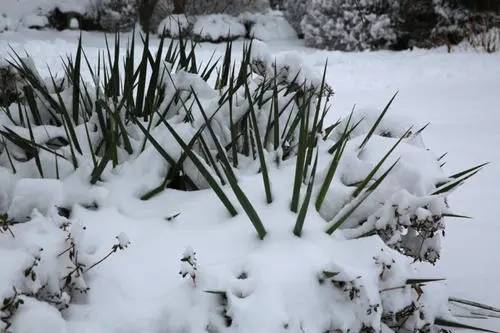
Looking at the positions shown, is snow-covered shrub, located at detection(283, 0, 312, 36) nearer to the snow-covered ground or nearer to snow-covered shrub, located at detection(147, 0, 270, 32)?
snow-covered shrub, located at detection(147, 0, 270, 32)

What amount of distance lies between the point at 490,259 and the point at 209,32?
12778mm

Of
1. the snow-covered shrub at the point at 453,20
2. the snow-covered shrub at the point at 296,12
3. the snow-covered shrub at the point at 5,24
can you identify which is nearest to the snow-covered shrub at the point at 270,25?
the snow-covered shrub at the point at 296,12

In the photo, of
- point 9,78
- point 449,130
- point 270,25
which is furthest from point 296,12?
point 9,78

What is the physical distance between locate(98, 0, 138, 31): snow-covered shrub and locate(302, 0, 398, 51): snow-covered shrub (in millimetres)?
5671

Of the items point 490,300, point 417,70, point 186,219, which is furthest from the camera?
point 417,70

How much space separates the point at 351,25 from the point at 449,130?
8.38 m

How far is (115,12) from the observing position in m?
14.6

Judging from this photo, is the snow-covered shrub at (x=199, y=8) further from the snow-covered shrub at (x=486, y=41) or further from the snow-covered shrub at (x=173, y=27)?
the snow-covered shrub at (x=486, y=41)

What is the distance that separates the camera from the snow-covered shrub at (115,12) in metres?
14.6

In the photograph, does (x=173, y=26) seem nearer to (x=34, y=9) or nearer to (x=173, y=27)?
(x=173, y=27)

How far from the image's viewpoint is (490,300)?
5.43ft

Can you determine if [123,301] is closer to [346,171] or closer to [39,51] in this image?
[346,171]

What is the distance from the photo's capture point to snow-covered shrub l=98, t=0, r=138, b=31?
14.6 m

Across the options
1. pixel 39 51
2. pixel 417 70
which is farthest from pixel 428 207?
pixel 39 51
